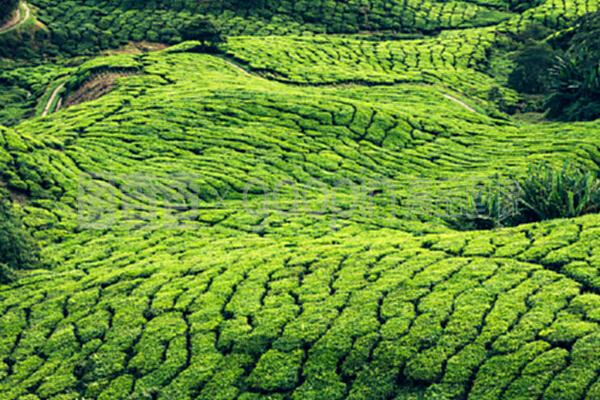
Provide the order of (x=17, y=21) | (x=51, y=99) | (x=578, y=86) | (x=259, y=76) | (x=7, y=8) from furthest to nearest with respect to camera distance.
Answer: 1. (x=17, y=21)
2. (x=7, y=8)
3. (x=259, y=76)
4. (x=51, y=99)
5. (x=578, y=86)

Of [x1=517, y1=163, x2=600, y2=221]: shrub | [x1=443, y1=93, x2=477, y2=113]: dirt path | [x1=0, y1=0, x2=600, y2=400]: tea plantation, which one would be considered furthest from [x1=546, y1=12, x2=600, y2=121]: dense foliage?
[x1=517, y1=163, x2=600, y2=221]: shrub

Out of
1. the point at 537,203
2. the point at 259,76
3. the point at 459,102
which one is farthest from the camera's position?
the point at 259,76

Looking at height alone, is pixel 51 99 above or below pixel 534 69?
below

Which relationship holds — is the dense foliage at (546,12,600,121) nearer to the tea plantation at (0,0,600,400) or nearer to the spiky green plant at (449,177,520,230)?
the tea plantation at (0,0,600,400)

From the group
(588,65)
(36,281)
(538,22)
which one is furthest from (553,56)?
(36,281)

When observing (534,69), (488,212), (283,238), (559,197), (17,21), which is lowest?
(283,238)

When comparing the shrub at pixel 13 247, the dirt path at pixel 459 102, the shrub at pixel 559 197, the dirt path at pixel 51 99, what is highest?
the dirt path at pixel 459 102

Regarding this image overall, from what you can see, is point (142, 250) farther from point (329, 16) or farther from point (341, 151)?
point (329, 16)

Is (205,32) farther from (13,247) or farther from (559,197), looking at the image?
(559,197)

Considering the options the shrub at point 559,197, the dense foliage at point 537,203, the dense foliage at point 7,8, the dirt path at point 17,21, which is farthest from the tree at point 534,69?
the dense foliage at point 7,8

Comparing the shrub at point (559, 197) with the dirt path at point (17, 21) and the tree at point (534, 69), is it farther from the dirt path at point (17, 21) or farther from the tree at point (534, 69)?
the dirt path at point (17, 21)

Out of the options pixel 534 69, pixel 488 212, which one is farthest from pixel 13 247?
pixel 534 69
